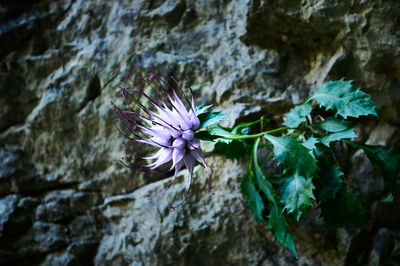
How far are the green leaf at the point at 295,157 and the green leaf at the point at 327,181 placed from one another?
→ 0.64ft

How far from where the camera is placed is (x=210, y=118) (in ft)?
3.71

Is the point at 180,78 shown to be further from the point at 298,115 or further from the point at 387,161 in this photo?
the point at 387,161

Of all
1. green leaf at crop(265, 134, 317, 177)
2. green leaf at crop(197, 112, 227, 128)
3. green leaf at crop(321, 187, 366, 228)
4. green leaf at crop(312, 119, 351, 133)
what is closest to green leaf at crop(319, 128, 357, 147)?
green leaf at crop(312, 119, 351, 133)

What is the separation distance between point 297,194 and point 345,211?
0.29 meters

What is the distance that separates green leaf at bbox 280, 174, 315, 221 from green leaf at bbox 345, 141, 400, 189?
0.39 metres

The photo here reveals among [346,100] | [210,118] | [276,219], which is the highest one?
[210,118]

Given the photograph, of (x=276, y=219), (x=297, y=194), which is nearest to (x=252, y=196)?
(x=276, y=219)

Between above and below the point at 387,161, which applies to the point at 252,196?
below

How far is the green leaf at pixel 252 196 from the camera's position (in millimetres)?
1472

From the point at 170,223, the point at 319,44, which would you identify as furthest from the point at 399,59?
the point at 170,223

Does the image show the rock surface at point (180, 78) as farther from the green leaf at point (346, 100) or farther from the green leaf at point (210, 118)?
Result: the green leaf at point (210, 118)

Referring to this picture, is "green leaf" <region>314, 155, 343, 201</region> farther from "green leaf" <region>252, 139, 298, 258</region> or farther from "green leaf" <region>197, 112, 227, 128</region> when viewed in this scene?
"green leaf" <region>197, 112, 227, 128</region>

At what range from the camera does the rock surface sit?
1621mm

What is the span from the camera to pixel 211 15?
188 centimetres
